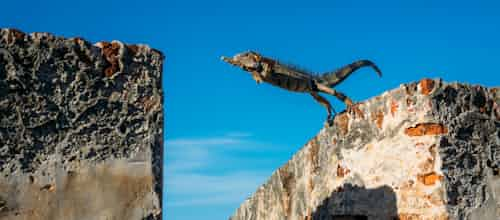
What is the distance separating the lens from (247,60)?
684 centimetres

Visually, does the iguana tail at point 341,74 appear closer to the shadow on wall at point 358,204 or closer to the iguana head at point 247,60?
the iguana head at point 247,60

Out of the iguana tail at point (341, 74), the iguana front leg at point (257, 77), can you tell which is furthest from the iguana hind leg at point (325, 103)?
the iguana front leg at point (257, 77)

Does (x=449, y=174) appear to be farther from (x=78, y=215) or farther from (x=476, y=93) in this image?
(x=78, y=215)

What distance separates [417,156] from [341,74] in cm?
365

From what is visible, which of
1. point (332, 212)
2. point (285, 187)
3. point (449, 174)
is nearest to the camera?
point (449, 174)

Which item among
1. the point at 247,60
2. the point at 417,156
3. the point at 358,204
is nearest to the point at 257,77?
the point at 247,60

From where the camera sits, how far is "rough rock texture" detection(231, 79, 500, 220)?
420 centimetres

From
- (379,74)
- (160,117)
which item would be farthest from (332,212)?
(379,74)

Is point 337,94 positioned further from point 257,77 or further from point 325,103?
point 257,77

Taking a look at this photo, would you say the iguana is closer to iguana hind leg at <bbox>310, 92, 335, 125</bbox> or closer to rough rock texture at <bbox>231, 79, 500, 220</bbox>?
iguana hind leg at <bbox>310, 92, 335, 125</bbox>

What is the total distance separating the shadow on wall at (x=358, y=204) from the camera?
4516 mm

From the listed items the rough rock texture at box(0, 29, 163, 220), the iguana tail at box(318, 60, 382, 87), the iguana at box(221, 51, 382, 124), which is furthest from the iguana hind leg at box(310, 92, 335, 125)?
the rough rock texture at box(0, 29, 163, 220)

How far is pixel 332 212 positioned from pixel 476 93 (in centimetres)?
164

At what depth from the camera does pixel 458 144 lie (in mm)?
4305
